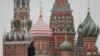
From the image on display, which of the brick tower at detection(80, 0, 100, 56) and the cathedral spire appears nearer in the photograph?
the cathedral spire

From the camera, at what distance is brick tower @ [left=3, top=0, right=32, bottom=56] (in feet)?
309

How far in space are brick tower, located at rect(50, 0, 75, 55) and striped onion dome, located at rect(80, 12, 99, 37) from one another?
1758 mm

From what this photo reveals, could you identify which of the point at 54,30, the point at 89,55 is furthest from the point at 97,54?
the point at 54,30

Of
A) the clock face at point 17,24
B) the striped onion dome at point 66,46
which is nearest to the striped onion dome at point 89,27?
the striped onion dome at point 66,46

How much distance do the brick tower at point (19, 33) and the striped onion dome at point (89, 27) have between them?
1632 cm

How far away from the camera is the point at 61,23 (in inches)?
3127

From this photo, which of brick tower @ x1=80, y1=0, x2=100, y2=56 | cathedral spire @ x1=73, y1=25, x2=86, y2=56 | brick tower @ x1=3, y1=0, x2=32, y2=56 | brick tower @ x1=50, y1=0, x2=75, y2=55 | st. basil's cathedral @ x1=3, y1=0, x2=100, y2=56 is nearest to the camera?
cathedral spire @ x1=73, y1=25, x2=86, y2=56

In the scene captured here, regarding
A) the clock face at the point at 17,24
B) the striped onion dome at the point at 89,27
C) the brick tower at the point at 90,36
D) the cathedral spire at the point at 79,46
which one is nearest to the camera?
the cathedral spire at the point at 79,46

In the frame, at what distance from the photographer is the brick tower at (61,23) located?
7931 cm

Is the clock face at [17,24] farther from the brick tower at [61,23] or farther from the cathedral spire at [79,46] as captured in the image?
the cathedral spire at [79,46]

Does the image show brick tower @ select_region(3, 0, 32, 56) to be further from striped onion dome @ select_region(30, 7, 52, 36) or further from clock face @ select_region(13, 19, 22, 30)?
striped onion dome @ select_region(30, 7, 52, 36)

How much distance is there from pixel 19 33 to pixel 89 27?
2056 centimetres

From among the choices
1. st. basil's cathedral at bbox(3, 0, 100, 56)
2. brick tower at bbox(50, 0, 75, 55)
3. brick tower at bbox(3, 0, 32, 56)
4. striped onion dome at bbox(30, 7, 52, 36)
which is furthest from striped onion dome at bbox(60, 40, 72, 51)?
brick tower at bbox(3, 0, 32, 56)

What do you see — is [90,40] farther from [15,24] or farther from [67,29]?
[15,24]
